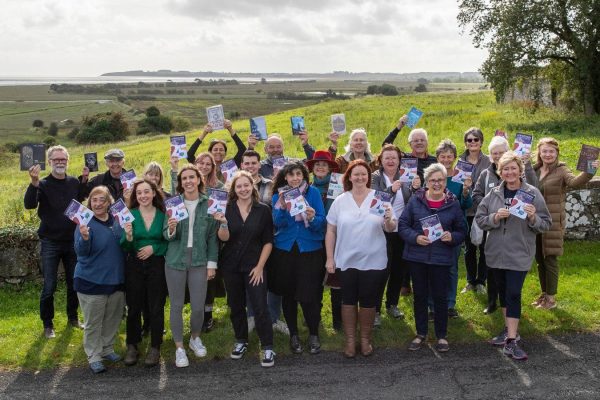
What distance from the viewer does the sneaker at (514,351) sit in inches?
264

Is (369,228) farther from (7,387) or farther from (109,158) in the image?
(7,387)

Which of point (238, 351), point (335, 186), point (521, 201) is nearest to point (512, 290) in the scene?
point (521, 201)

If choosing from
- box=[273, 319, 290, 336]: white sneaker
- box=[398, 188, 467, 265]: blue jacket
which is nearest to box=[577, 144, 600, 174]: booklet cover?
box=[398, 188, 467, 265]: blue jacket

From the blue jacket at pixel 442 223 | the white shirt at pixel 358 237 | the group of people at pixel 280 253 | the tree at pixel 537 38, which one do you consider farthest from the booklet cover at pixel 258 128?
the tree at pixel 537 38

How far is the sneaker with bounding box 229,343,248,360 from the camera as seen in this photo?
22.8ft

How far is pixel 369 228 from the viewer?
6.65m

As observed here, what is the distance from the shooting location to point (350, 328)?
22.6ft

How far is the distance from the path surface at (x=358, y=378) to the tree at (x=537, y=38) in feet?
79.5

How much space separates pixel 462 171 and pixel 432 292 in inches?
71.3

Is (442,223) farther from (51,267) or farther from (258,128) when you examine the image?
(51,267)

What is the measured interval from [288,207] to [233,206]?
72 centimetres

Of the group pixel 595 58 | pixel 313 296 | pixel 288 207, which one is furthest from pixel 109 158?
pixel 595 58

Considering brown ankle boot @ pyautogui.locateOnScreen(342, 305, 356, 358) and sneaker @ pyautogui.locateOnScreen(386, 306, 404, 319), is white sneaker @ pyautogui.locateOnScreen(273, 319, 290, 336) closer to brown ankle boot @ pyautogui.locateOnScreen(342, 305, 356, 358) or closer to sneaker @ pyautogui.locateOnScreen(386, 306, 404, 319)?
brown ankle boot @ pyautogui.locateOnScreen(342, 305, 356, 358)

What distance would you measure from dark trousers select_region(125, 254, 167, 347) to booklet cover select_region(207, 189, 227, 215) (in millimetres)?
940
